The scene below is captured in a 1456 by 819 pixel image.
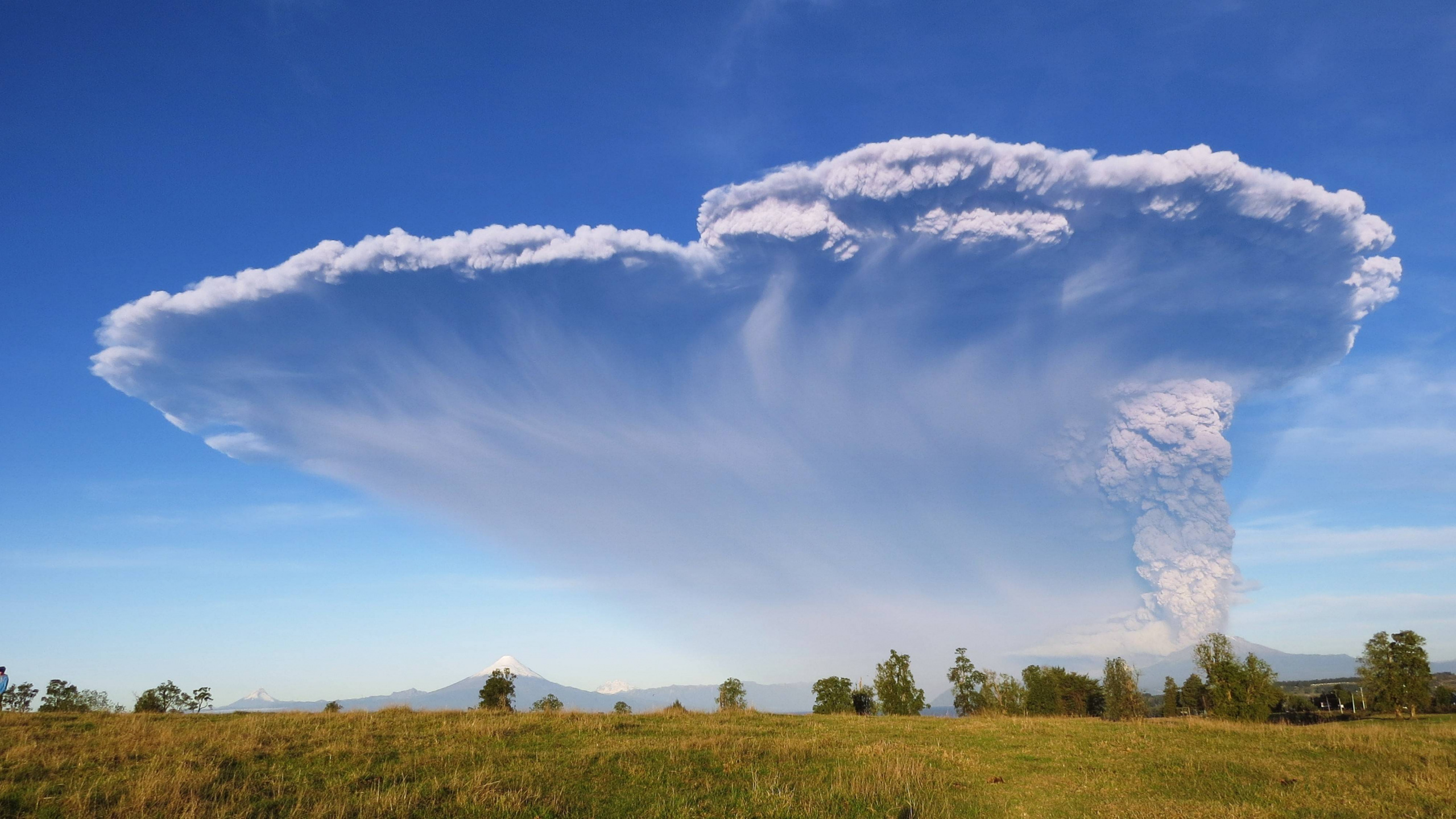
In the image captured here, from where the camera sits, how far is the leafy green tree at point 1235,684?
62.0 m

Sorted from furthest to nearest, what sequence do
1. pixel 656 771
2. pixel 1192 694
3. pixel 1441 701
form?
pixel 1192 694, pixel 1441 701, pixel 656 771

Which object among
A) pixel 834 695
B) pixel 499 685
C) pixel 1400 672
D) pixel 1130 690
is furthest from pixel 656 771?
pixel 1130 690

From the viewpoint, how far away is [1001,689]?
83.9 metres

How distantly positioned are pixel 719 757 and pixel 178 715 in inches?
977

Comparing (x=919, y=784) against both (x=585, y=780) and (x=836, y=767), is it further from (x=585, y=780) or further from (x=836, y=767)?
(x=585, y=780)

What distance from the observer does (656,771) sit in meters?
16.7

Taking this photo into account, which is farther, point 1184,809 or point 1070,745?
point 1070,745

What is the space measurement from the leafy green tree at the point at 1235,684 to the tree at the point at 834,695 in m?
36.1

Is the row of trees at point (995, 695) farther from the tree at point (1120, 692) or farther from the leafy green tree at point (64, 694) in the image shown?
the leafy green tree at point (64, 694)

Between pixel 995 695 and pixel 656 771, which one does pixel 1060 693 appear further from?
pixel 656 771

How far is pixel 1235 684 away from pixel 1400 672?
21.3m

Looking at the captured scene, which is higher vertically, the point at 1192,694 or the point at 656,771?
the point at 656,771

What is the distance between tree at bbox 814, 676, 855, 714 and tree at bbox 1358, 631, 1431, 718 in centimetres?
5541

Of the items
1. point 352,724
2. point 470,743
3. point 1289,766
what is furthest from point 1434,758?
point 352,724
